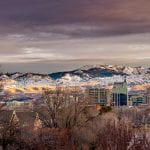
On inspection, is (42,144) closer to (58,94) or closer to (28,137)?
(28,137)

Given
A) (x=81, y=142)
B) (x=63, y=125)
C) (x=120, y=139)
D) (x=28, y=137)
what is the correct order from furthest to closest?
(x=63, y=125), (x=81, y=142), (x=28, y=137), (x=120, y=139)

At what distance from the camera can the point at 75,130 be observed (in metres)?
47.4

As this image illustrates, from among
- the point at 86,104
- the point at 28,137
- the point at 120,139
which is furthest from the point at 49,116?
the point at 120,139

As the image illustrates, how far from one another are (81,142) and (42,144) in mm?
7601

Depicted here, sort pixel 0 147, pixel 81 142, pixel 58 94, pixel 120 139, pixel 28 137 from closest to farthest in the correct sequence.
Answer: pixel 120 139, pixel 0 147, pixel 28 137, pixel 81 142, pixel 58 94

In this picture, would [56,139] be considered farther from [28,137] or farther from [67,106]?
[67,106]

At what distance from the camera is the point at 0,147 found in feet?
125

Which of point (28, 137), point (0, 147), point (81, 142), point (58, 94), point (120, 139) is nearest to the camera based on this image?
point (120, 139)

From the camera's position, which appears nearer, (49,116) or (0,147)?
(0,147)

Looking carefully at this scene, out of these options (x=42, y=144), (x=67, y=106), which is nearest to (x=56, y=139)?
(x=42, y=144)

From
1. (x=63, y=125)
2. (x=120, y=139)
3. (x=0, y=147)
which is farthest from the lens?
(x=63, y=125)

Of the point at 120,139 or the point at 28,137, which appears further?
the point at 28,137

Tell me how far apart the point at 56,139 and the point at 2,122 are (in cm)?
374

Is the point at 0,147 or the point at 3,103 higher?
the point at 3,103
